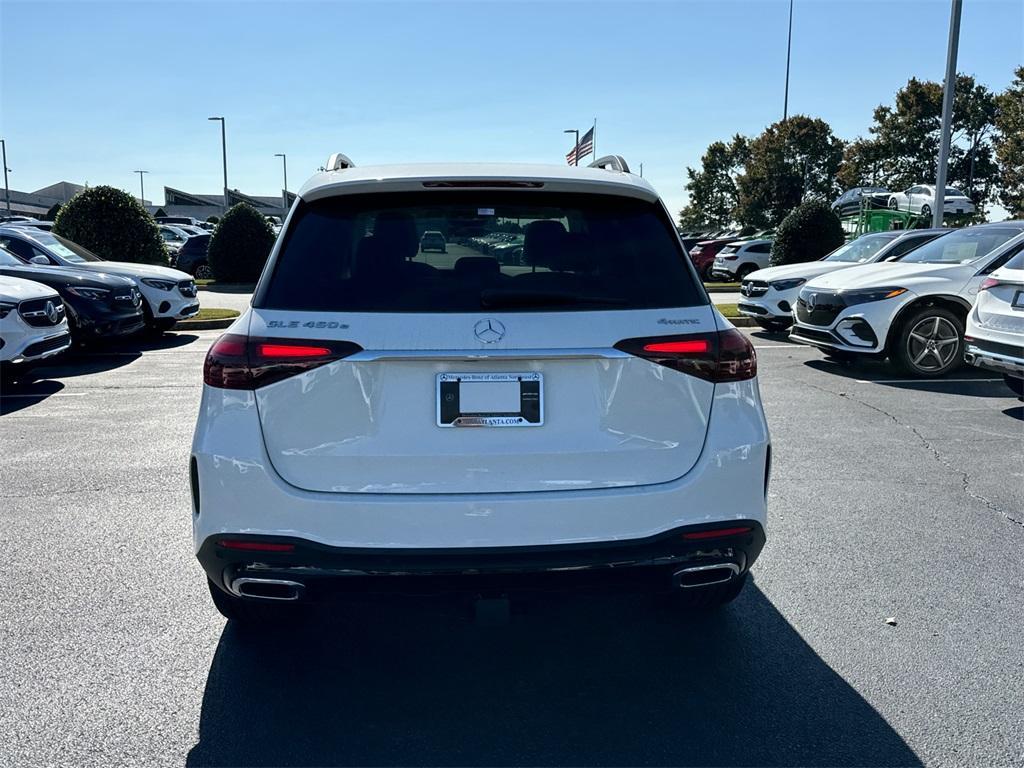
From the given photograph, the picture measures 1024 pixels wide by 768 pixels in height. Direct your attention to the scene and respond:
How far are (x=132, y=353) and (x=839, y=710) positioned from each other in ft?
37.0

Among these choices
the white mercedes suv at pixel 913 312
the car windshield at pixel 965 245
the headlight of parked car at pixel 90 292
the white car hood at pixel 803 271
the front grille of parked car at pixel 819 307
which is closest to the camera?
the white mercedes suv at pixel 913 312

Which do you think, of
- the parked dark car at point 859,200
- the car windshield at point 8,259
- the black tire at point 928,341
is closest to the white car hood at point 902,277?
the black tire at point 928,341

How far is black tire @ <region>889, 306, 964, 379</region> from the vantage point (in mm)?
9977

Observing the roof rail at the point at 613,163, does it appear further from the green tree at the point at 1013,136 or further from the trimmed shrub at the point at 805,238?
the green tree at the point at 1013,136

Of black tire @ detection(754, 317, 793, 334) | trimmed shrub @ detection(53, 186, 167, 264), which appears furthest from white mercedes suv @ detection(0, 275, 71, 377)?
trimmed shrub @ detection(53, 186, 167, 264)

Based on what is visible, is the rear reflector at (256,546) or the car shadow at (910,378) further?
the car shadow at (910,378)

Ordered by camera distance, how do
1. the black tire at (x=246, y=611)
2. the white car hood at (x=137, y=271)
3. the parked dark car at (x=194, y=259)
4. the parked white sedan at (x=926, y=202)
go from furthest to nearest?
the parked white sedan at (x=926, y=202) < the parked dark car at (x=194, y=259) < the white car hood at (x=137, y=271) < the black tire at (x=246, y=611)

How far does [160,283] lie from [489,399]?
39.1ft

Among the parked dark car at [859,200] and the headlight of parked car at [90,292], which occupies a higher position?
the parked dark car at [859,200]

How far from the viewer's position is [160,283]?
44.4 ft

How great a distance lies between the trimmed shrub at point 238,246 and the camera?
25.2m

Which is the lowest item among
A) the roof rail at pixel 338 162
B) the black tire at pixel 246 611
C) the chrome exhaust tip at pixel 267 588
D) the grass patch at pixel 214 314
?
the black tire at pixel 246 611

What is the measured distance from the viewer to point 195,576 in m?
4.27

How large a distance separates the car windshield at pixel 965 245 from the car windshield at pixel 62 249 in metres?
11.1
